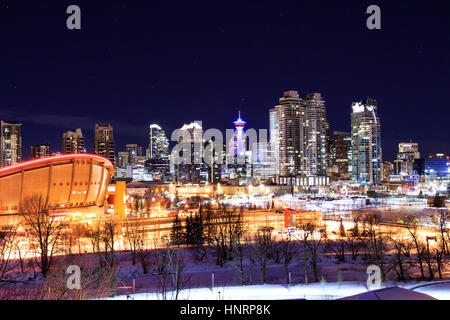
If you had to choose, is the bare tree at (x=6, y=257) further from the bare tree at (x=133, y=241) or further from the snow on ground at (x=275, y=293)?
the bare tree at (x=133, y=241)

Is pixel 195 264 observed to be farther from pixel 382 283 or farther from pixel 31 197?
pixel 31 197

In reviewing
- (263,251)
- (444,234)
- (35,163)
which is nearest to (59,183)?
(35,163)

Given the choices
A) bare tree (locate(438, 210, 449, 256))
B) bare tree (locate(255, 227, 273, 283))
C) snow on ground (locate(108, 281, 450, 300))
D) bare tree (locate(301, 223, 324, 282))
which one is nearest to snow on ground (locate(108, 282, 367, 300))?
snow on ground (locate(108, 281, 450, 300))

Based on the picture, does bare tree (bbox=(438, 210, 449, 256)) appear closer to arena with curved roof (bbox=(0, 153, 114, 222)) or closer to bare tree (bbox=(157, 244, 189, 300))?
bare tree (bbox=(157, 244, 189, 300))

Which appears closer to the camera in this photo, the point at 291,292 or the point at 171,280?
the point at 291,292

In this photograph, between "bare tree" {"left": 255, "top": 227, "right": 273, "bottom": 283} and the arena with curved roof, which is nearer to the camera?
"bare tree" {"left": 255, "top": 227, "right": 273, "bottom": 283}

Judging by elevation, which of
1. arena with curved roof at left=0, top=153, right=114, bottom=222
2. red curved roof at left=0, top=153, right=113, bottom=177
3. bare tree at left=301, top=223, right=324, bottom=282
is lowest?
bare tree at left=301, top=223, right=324, bottom=282

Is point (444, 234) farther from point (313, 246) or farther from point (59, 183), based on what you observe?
point (59, 183)
